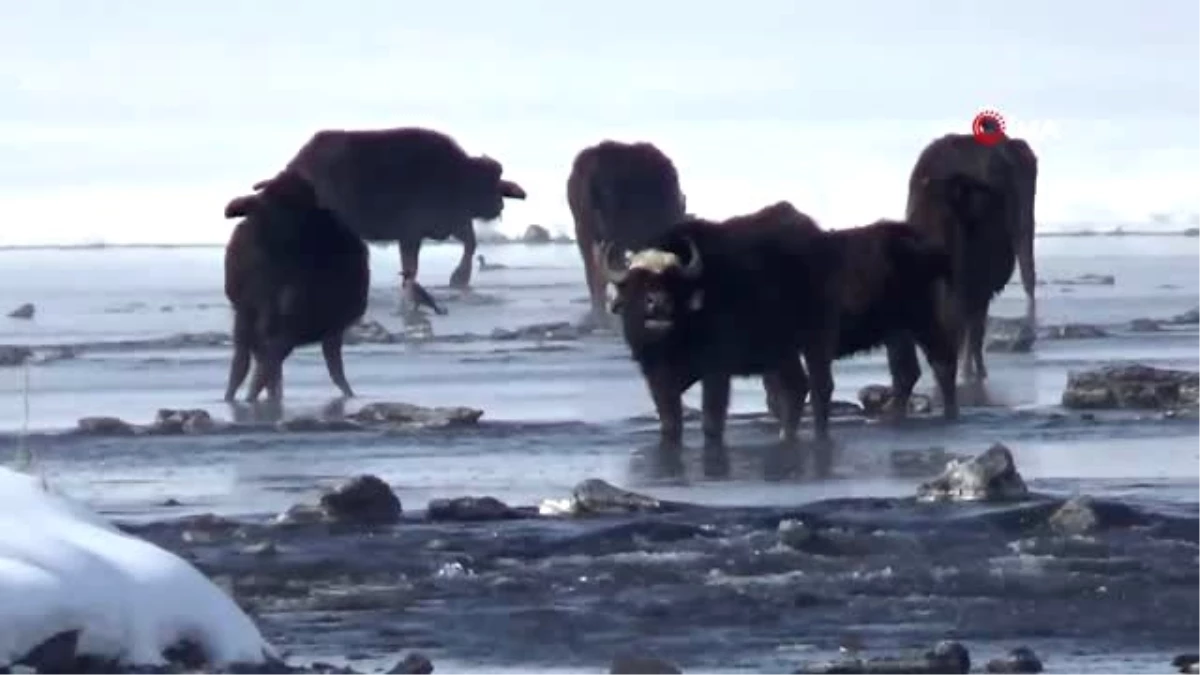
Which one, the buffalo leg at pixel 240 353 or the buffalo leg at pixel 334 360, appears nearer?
the buffalo leg at pixel 240 353

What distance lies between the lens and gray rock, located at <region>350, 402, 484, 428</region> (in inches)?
723

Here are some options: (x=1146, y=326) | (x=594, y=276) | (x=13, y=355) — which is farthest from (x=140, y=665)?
(x=594, y=276)

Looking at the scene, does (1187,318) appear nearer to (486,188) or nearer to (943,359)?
(486,188)

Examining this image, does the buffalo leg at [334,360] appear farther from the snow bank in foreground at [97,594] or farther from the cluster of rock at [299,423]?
the snow bank in foreground at [97,594]

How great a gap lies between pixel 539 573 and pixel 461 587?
364 mm

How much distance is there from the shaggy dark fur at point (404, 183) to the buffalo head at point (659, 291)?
1115cm

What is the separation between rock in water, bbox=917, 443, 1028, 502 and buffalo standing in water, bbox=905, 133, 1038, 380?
741 centimetres

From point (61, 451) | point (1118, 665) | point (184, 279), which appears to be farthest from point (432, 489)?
point (184, 279)

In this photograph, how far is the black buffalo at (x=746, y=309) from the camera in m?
17.6

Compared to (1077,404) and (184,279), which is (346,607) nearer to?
(1077,404)

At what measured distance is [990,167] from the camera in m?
24.3

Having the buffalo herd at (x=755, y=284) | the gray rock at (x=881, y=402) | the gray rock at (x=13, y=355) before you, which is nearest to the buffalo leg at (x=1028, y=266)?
the buffalo herd at (x=755, y=284)

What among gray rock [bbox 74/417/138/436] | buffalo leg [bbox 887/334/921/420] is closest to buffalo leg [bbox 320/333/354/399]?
gray rock [bbox 74/417/138/436]

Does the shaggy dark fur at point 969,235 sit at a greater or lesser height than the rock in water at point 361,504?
greater
